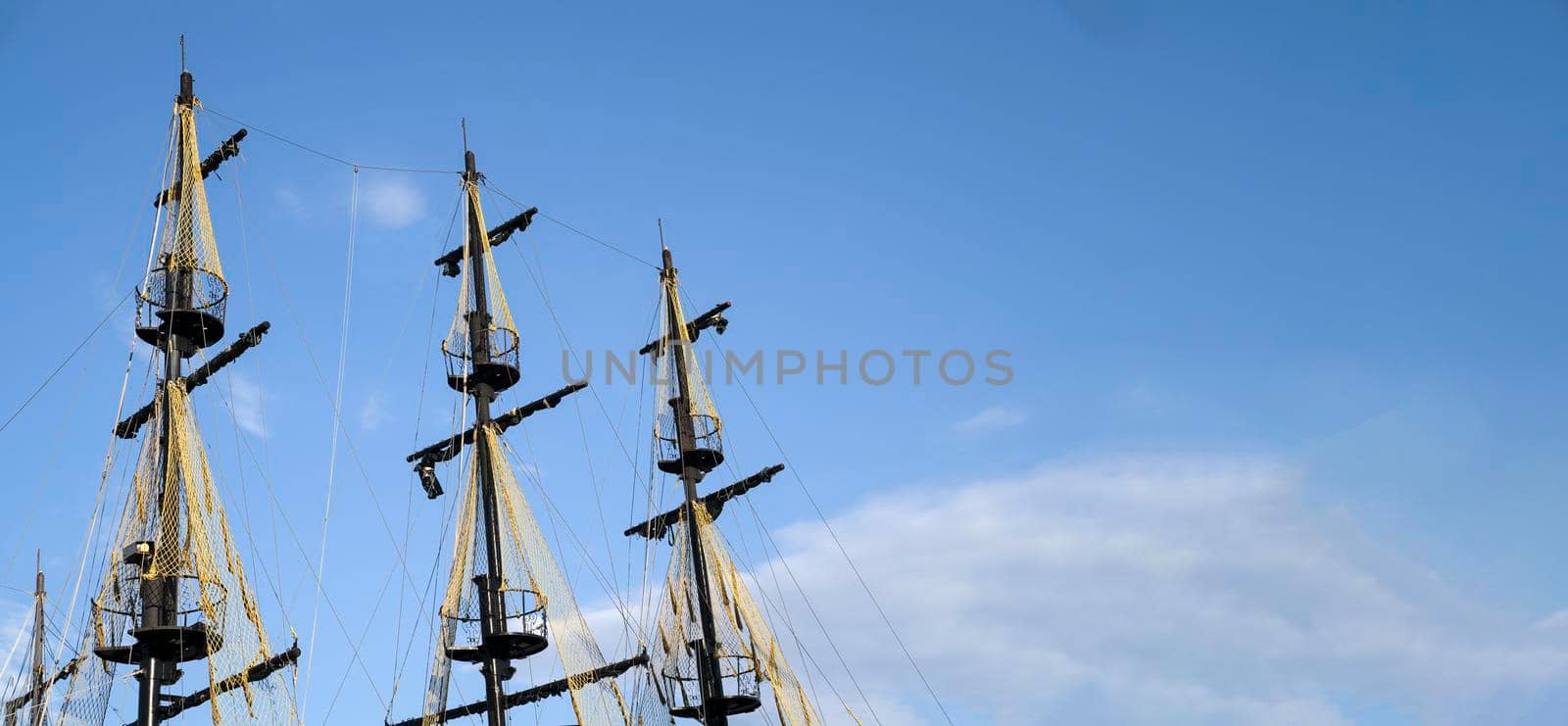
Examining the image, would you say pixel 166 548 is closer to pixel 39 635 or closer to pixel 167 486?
pixel 167 486

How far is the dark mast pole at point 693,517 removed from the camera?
4672 centimetres

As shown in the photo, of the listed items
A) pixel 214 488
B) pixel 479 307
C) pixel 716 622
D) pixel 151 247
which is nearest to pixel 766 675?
pixel 716 622

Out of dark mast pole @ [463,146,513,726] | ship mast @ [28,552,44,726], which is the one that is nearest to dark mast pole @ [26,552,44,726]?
ship mast @ [28,552,44,726]

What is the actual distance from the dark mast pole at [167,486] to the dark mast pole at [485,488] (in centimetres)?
738

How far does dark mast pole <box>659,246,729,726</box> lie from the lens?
153ft

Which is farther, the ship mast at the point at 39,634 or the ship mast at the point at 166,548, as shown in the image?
the ship mast at the point at 39,634

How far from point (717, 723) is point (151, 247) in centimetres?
1939

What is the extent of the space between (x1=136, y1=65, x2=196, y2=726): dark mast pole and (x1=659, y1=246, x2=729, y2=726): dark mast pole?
14.2 metres

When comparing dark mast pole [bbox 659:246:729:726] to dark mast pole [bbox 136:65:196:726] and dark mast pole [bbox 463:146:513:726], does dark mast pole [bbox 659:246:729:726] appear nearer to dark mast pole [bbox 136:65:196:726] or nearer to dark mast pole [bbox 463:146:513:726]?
dark mast pole [bbox 463:146:513:726]

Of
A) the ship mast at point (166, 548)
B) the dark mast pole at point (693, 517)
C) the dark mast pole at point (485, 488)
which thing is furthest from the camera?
the dark mast pole at point (693, 517)

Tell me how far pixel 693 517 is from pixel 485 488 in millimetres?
8807

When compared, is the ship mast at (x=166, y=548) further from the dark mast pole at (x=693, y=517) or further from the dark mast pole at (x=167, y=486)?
the dark mast pole at (x=693, y=517)

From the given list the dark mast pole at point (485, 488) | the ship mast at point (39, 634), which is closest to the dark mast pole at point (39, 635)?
the ship mast at point (39, 634)

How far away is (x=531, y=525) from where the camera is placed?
44062 millimetres
